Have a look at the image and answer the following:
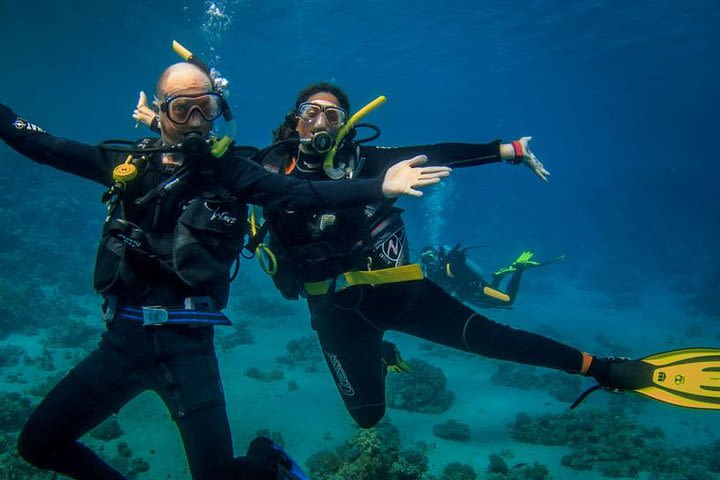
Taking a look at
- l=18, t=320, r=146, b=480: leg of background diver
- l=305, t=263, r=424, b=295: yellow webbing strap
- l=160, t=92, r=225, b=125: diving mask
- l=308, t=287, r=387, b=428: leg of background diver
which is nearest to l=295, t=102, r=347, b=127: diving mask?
l=160, t=92, r=225, b=125: diving mask

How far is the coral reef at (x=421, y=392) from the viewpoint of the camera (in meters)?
9.46

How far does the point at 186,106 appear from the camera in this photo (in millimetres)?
3008

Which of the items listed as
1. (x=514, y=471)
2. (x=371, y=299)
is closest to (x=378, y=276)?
(x=371, y=299)

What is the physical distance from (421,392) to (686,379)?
609 cm

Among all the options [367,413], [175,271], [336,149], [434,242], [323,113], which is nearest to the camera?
[175,271]

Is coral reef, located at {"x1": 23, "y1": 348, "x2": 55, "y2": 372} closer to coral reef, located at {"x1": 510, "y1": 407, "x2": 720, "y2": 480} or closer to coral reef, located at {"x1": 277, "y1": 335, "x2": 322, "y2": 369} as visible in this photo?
coral reef, located at {"x1": 277, "y1": 335, "x2": 322, "y2": 369}

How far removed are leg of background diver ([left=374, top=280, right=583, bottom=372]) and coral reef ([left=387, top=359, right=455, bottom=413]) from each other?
17.7 ft

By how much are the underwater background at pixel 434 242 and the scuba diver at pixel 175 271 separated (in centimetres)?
298

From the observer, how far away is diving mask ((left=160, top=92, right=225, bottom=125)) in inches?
117

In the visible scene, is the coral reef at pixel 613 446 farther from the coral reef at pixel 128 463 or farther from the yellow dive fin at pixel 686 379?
the coral reef at pixel 128 463

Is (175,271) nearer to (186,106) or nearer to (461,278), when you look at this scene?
(186,106)

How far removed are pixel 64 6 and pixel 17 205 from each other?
701 inches

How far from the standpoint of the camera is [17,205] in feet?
68.9

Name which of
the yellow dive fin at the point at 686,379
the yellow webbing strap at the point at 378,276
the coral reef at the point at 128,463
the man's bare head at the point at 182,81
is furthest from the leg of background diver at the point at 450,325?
the coral reef at the point at 128,463
